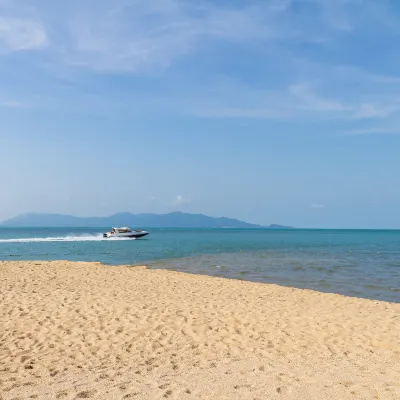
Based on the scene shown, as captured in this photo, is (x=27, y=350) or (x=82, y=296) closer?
(x=27, y=350)

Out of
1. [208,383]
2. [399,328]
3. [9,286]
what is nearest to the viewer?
[208,383]

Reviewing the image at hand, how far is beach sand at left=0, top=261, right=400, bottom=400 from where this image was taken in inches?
245

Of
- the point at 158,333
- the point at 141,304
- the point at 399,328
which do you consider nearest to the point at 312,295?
the point at 399,328

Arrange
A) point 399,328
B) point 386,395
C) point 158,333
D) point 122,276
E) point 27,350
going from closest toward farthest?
point 386,395, point 27,350, point 158,333, point 399,328, point 122,276

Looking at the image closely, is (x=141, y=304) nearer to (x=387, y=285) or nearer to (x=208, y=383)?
(x=208, y=383)

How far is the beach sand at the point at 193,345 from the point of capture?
20.4ft

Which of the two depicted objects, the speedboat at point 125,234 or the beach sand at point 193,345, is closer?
the beach sand at point 193,345

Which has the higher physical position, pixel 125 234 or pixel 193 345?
pixel 125 234

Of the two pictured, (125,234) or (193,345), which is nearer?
(193,345)

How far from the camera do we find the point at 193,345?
855 cm

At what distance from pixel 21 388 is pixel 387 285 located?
18285 mm

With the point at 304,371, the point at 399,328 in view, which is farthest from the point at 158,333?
the point at 399,328

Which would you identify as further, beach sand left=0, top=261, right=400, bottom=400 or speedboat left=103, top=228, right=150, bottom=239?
speedboat left=103, top=228, right=150, bottom=239

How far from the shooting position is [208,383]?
6.43m
